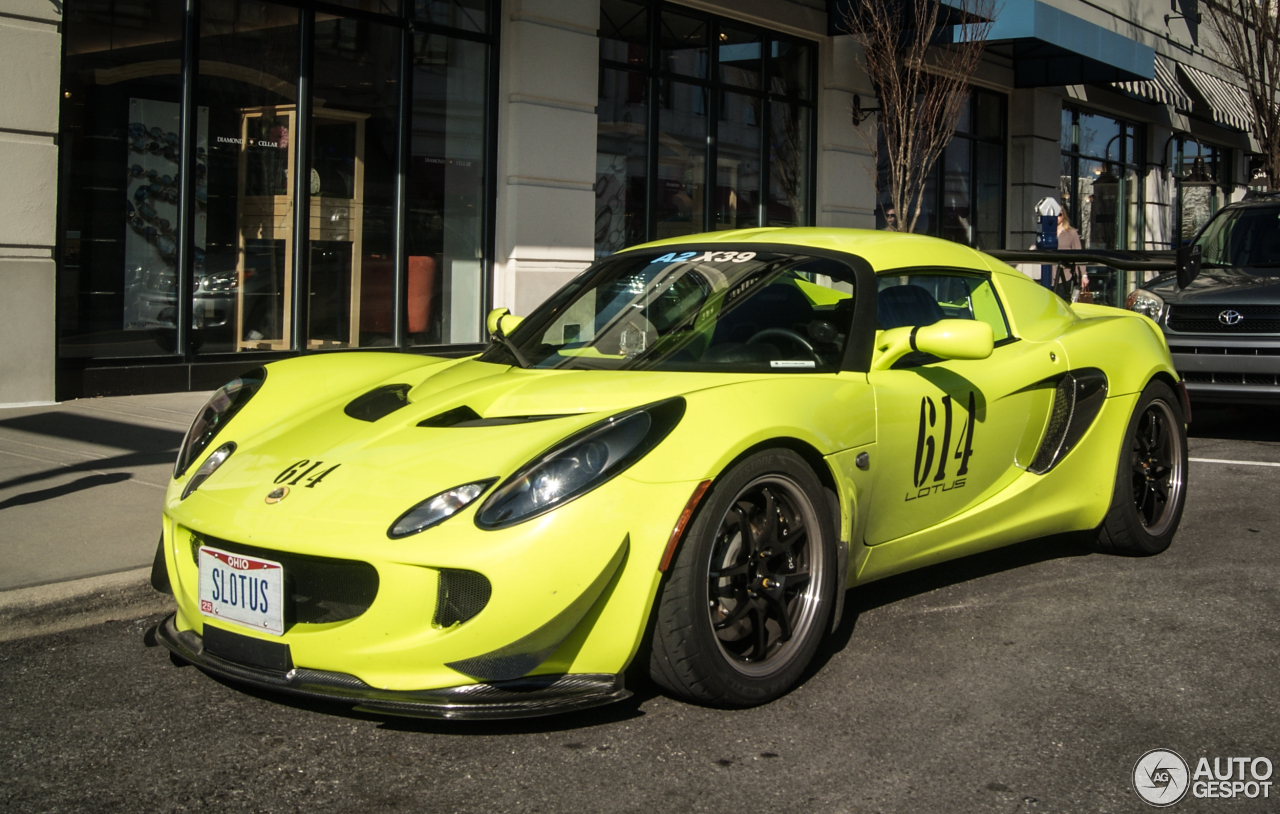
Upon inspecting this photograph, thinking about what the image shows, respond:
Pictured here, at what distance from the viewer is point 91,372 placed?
30.9 ft

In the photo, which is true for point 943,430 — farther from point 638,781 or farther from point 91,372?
point 91,372

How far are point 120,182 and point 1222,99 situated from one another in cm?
2198

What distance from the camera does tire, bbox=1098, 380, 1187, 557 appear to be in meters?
5.19

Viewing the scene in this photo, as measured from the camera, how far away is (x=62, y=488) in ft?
20.1

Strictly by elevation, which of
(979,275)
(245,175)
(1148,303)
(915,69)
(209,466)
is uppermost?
(915,69)

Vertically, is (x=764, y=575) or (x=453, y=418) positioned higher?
Result: (x=453, y=418)

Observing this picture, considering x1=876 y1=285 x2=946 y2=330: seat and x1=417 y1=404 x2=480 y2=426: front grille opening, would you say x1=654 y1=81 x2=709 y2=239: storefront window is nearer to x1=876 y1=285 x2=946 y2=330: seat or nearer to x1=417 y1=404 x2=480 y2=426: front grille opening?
x1=876 y1=285 x2=946 y2=330: seat

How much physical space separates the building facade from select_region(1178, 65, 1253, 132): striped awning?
6615 mm

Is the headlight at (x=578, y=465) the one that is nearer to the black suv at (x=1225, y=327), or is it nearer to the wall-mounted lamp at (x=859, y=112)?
the black suv at (x=1225, y=327)

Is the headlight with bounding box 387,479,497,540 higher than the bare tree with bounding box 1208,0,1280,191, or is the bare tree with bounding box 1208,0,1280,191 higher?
the bare tree with bounding box 1208,0,1280,191

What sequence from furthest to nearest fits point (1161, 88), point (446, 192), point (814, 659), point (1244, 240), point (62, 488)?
point (1161, 88)
point (446, 192)
point (1244, 240)
point (62, 488)
point (814, 659)

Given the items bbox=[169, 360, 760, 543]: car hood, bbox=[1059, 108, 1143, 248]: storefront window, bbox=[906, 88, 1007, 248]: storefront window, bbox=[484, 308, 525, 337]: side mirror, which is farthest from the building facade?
bbox=[169, 360, 760, 543]: car hood

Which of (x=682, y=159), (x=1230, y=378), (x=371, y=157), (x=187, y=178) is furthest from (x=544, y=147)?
(x=1230, y=378)

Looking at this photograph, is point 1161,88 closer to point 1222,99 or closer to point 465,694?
point 1222,99
